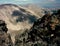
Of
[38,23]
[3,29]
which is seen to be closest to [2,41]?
[3,29]

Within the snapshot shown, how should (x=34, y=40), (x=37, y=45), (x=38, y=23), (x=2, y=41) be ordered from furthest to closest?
(x=2, y=41), (x=38, y=23), (x=34, y=40), (x=37, y=45)

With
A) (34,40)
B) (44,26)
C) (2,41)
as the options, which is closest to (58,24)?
(44,26)

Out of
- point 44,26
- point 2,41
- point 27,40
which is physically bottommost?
point 2,41

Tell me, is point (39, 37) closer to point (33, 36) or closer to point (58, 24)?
point (33, 36)

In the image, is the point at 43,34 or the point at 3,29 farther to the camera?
the point at 3,29

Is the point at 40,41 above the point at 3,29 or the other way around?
above

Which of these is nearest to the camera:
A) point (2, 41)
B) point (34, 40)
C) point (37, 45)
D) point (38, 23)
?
point (37, 45)
